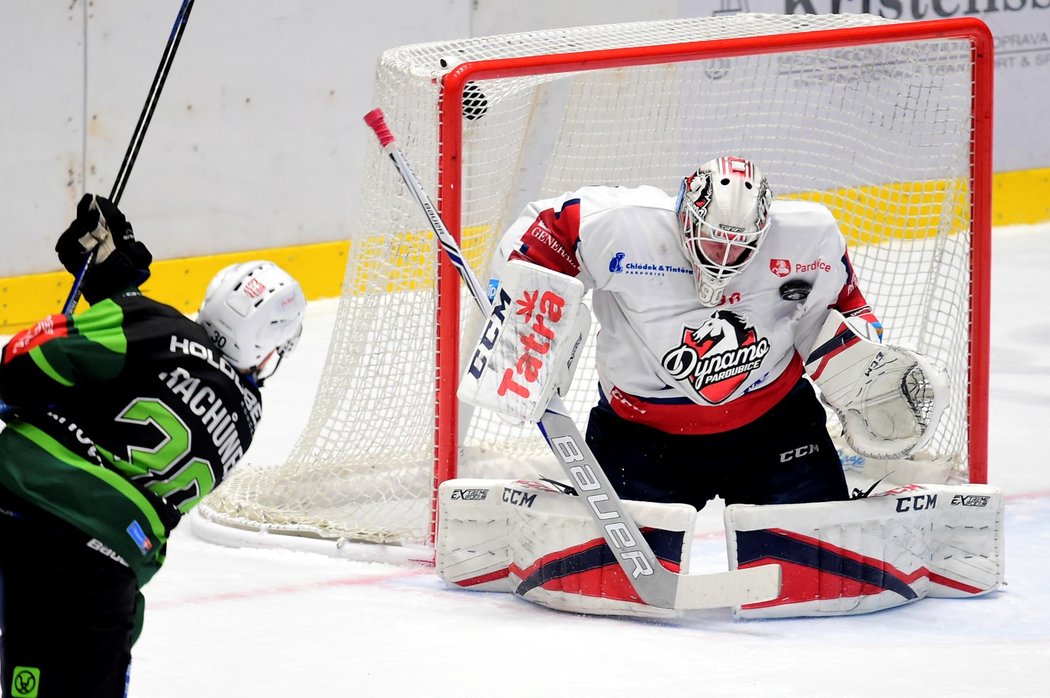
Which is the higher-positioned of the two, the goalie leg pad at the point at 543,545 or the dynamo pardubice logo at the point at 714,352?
the dynamo pardubice logo at the point at 714,352

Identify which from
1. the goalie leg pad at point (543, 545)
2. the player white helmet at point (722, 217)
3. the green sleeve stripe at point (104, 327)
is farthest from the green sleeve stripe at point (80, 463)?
the player white helmet at point (722, 217)

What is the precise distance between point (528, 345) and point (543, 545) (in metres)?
0.40

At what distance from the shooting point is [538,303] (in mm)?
3311

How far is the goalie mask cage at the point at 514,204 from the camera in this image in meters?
3.80

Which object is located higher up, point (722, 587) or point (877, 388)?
point (877, 388)

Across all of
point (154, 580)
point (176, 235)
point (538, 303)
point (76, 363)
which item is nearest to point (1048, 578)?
point (538, 303)

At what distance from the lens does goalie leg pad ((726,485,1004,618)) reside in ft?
10.9

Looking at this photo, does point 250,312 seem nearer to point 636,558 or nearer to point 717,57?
point 636,558

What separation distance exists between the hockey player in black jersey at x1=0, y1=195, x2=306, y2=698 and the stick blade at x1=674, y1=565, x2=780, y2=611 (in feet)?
3.93

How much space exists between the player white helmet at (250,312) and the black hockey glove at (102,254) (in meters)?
0.31

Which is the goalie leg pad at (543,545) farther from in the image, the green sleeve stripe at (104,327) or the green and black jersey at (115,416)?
the green sleeve stripe at (104,327)

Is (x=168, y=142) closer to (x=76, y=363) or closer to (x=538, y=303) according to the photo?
(x=538, y=303)

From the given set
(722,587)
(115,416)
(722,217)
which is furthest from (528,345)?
(115,416)

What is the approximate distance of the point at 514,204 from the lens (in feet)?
14.6
